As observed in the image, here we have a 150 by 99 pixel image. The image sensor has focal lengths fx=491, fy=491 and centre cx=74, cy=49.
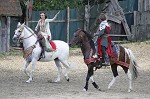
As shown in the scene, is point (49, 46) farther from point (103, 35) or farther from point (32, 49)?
point (103, 35)

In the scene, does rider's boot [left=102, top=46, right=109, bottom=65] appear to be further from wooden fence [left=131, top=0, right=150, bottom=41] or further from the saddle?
wooden fence [left=131, top=0, right=150, bottom=41]

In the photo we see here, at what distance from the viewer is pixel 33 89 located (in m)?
15.2

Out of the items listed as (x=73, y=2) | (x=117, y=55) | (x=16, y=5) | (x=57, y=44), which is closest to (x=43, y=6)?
(x=73, y=2)

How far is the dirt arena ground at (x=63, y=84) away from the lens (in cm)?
1364

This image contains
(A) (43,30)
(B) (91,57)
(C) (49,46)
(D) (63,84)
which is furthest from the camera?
(A) (43,30)

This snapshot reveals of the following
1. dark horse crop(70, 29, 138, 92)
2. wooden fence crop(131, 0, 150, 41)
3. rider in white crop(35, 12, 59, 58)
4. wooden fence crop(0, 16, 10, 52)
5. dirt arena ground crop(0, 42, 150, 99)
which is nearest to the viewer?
dirt arena ground crop(0, 42, 150, 99)

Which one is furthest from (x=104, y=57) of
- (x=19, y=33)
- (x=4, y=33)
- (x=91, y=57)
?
(x=4, y=33)

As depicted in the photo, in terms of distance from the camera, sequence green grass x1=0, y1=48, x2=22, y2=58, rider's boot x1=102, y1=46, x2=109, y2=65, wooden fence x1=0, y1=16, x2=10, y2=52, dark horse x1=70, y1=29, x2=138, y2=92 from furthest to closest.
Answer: wooden fence x1=0, y1=16, x2=10, y2=52
green grass x1=0, y1=48, x2=22, y2=58
rider's boot x1=102, y1=46, x2=109, y2=65
dark horse x1=70, y1=29, x2=138, y2=92

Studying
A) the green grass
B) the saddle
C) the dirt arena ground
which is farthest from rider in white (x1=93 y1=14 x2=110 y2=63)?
the green grass

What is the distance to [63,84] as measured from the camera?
672 inches

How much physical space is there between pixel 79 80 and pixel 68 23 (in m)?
15.6

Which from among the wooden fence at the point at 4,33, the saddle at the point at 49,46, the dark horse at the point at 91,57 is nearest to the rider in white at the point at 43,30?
the saddle at the point at 49,46

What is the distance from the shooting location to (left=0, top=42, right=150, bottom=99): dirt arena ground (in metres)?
13.6

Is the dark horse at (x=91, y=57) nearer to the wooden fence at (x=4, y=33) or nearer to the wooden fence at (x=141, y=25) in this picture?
the wooden fence at (x=141, y=25)
